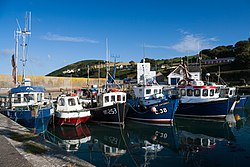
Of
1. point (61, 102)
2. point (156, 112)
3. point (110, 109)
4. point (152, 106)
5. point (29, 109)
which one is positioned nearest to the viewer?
point (29, 109)

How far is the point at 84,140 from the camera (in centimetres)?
1389

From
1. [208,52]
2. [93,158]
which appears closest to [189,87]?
[93,158]

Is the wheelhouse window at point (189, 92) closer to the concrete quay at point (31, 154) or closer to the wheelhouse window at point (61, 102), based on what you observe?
the wheelhouse window at point (61, 102)

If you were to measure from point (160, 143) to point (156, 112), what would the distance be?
4.88 metres

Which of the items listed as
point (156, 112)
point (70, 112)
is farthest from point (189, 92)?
point (70, 112)

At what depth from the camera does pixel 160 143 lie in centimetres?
1310

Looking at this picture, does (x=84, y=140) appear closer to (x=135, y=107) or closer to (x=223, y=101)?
(x=135, y=107)

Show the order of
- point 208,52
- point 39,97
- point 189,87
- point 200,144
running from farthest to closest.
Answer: point 208,52 → point 189,87 → point 39,97 → point 200,144

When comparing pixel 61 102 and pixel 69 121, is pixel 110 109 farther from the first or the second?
pixel 61 102

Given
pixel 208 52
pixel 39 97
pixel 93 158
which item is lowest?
pixel 93 158

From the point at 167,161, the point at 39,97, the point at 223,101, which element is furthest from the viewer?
the point at 223,101

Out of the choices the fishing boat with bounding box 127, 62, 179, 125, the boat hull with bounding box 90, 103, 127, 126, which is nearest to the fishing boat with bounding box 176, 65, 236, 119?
the fishing boat with bounding box 127, 62, 179, 125

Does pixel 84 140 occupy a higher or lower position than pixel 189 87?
lower

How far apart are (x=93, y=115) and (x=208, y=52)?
285 feet
